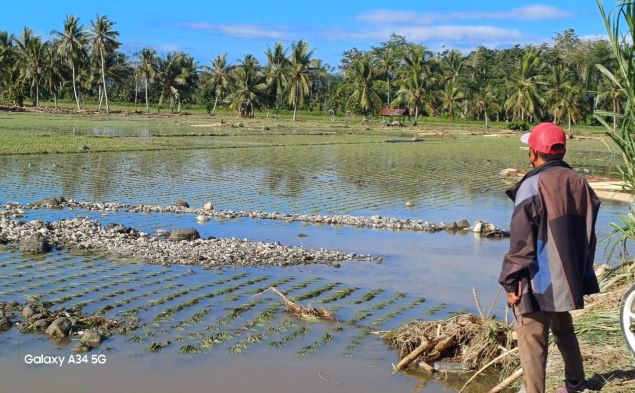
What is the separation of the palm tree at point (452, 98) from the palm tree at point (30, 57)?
41343mm

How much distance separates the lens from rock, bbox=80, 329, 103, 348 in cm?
586

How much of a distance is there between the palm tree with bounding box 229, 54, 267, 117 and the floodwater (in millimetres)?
50304

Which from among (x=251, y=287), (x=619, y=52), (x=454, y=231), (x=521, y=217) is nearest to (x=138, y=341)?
(x=251, y=287)

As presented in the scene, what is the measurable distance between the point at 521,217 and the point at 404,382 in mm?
2189

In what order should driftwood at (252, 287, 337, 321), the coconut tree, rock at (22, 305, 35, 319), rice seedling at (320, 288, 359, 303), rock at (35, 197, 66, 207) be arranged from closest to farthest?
rock at (22, 305, 35, 319), driftwood at (252, 287, 337, 321), rice seedling at (320, 288, 359, 303), rock at (35, 197, 66, 207), the coconut tree

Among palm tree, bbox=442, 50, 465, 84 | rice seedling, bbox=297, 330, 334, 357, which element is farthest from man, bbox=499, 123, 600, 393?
palm tree, bbox=442, 50, 465, 84

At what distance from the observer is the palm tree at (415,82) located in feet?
213

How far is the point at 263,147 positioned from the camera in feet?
106

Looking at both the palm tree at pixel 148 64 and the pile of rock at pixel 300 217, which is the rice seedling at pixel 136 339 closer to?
the pile of rock at pixel 300 217

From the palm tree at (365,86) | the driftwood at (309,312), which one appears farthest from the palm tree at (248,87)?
the driftwood at (309,312)

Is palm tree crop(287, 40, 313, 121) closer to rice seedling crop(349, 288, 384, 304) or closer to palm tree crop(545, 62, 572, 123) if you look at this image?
palm tree crop(545, 62, 572, 123)

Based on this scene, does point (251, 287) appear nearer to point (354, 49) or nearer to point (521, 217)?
point (521, 217)

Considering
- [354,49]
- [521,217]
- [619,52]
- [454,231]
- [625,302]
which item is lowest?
[454,231]

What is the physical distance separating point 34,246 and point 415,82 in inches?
2288
